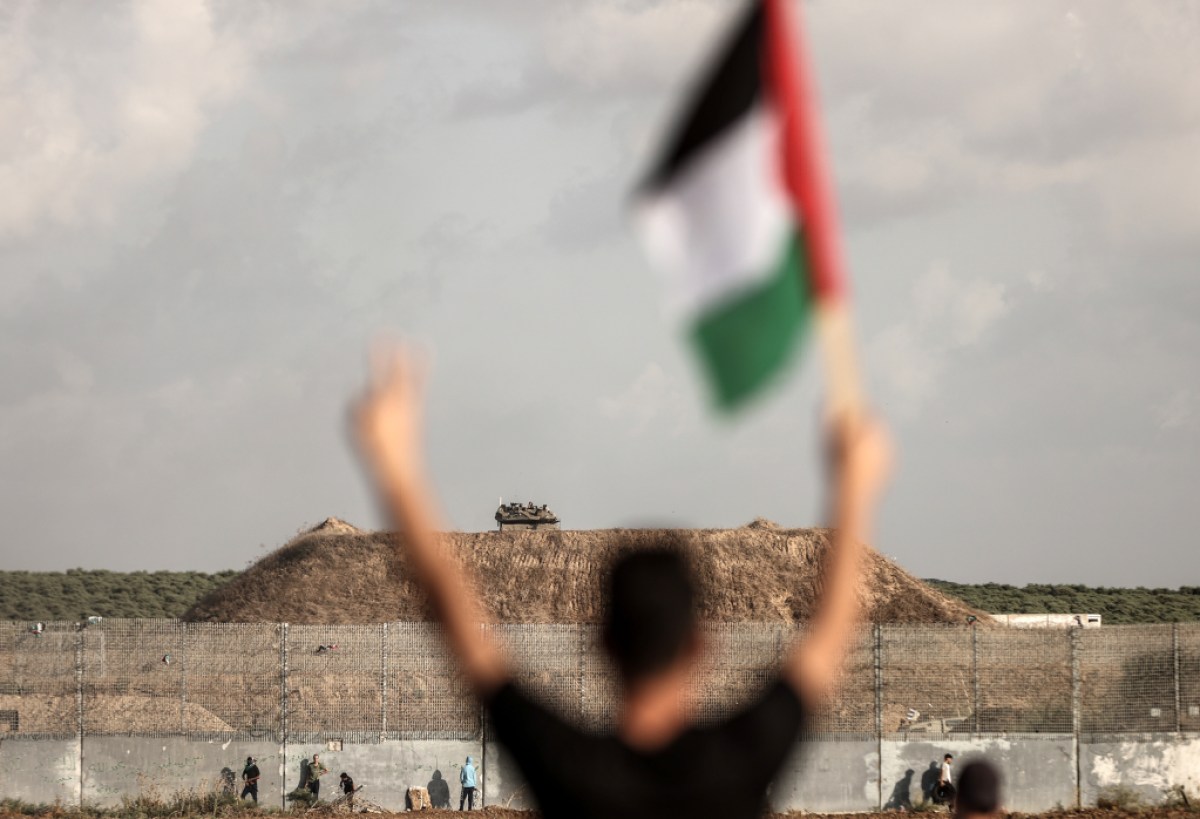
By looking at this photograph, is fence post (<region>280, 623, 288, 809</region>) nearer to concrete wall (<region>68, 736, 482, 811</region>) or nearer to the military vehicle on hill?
concrete wall (<region>68, 736, 482, 811</region>)

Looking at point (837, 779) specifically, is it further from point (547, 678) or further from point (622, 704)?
point (622, 704)

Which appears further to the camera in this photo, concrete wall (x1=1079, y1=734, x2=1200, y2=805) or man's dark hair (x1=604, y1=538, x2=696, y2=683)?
concrete wall (x1=1079, y1=734, x2=1200, y2=805)

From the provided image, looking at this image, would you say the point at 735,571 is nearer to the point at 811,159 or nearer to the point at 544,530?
the point at 544,530

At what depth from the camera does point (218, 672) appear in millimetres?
34250

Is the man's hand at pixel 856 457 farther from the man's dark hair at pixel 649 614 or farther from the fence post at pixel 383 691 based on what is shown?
the fence post at pixel 383 691

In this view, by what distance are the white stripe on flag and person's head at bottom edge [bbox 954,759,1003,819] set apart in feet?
9.16

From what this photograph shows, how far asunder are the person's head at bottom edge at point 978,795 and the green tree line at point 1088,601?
74.1 m

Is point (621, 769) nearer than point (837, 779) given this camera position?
Yes

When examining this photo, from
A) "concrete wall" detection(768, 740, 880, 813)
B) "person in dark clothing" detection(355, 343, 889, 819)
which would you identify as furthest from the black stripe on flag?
"concrete wall" detection(768, 740, 880, 813)

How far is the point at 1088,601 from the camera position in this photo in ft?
290

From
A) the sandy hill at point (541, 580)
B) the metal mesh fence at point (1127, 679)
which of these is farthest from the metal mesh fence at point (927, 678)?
the sandy hill at point (541, 580)

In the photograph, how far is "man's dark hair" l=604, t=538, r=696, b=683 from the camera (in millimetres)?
2834

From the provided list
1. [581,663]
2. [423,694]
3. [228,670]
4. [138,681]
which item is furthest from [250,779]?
[581,663]

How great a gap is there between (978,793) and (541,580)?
58.1 metres
